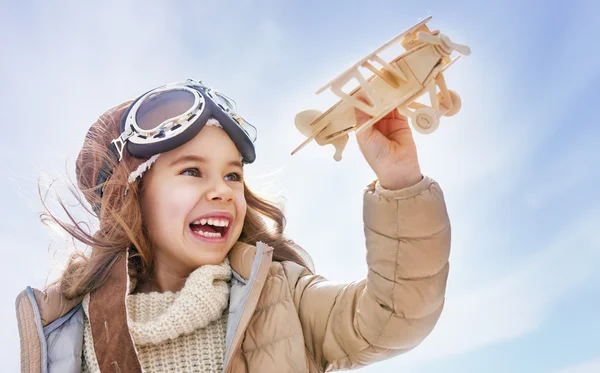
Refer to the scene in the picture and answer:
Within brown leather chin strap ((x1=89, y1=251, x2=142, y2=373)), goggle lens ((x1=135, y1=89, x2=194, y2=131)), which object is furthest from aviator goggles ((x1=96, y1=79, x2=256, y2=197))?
brown leather chin strap ((x1=89, y1=251, x2=142, y2=373))

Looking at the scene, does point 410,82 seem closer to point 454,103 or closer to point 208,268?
point 454,103

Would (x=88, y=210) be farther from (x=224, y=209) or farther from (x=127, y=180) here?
(x=224, y=209)

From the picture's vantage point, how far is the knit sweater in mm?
1758

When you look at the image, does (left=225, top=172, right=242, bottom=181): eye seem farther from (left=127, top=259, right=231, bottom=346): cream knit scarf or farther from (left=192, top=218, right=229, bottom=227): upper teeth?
(left=127, top=259, right=231, bottom=346): cream knit scarf

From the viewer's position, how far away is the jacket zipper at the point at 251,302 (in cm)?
168

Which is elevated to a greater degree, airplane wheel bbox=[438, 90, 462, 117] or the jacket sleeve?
airplane wheel bbox=[438, 90, 462, 117]

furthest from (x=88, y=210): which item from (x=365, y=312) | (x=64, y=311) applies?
(x=365, y=312)

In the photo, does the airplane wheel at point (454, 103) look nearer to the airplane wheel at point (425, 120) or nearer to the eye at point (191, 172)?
the airplane wheel at point (425, 120)

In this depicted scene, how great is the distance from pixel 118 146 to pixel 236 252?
59 cm

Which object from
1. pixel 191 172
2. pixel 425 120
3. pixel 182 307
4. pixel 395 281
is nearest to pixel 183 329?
pixel 182 307

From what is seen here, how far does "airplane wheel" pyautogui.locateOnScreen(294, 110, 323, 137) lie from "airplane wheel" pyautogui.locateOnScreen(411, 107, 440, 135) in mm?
266

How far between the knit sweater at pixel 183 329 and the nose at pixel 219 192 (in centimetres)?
24

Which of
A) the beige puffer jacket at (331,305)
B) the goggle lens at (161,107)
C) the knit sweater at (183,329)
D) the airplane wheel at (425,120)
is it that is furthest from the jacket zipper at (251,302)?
the airplane wheel at (425,120)

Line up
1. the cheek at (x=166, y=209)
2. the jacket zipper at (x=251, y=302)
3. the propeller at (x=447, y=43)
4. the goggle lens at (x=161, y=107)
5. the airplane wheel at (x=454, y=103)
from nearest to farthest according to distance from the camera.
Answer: the propeller at (x=447, y=43) < the airplane wheel at (x=454, y=103) < the jacket zipper at (x=251, y=302) < the cheek at (x=166, y=209) < the goggle lens at (x=161, y=107)
